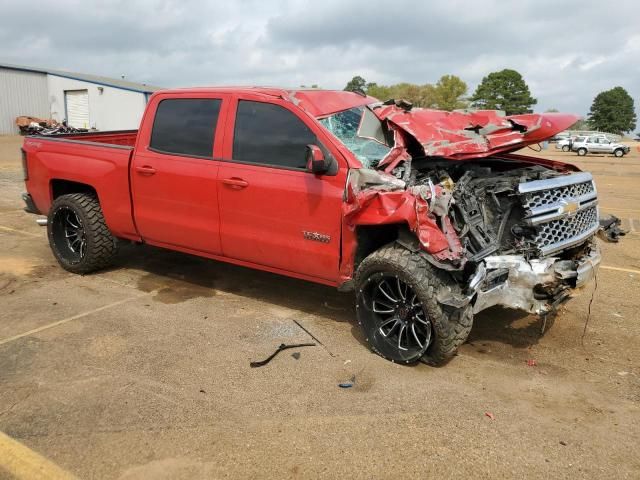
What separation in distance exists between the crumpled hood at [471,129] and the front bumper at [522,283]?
946 millimetres

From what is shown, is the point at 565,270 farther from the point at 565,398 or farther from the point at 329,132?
the point at 329,132

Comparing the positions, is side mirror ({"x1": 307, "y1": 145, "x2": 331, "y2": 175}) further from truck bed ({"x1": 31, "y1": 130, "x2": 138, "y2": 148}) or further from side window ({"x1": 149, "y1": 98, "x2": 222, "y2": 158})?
truck bed ({"x1": 31, "y1": 130, "x2": 138, "y2": 148})

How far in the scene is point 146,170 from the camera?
532 cm

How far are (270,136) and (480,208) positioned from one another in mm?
1814

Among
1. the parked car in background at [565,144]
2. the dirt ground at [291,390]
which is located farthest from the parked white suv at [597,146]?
the dirt ground at [291,390]

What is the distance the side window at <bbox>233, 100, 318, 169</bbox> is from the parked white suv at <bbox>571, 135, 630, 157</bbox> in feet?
137

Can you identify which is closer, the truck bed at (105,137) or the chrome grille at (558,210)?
the chrome grille at (558,210)

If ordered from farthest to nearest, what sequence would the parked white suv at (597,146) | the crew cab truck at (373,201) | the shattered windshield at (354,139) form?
the parked white suv at (597,146)
the shattered windshield at (354,139)
the crew cab truck at (373,201)

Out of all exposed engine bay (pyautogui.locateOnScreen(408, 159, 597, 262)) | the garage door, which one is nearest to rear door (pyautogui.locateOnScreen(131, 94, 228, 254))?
exposed engine bay (pyautogui.locateOnScreen(408, 159, 597, 262))

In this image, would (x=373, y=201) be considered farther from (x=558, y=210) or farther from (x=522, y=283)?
(x=558, y=210)

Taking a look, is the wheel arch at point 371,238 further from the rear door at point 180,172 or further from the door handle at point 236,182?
the rear door at point 180,172

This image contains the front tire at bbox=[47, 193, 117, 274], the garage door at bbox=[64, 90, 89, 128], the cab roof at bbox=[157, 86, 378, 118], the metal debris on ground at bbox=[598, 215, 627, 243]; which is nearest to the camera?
the cab roof at bbox=[157, 86, 378, 118]

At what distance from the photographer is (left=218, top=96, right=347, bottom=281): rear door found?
4.31 metres

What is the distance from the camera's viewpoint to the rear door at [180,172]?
195 inches
